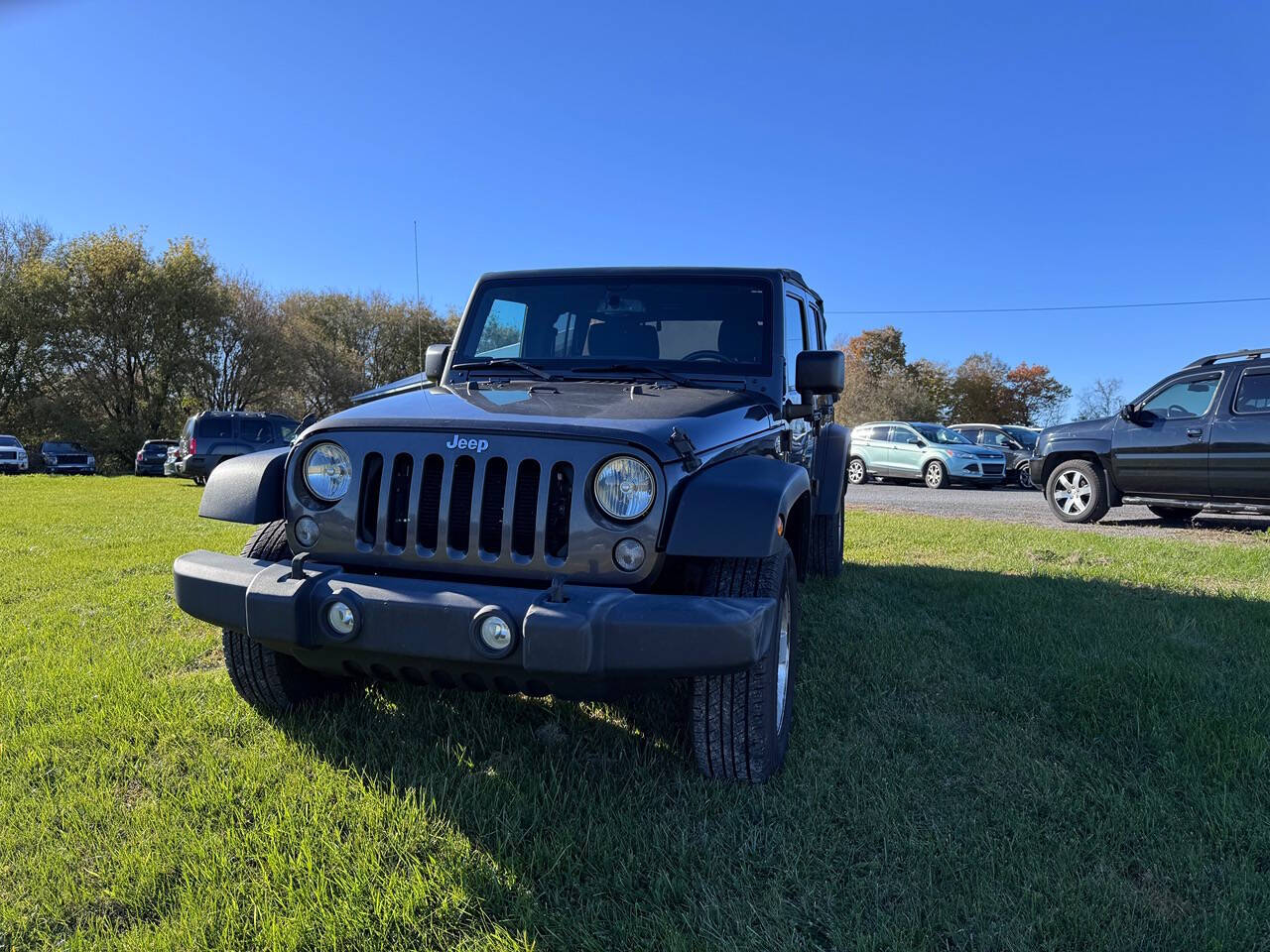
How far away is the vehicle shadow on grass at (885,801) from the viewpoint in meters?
2.00

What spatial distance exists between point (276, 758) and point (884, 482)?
59.1ft

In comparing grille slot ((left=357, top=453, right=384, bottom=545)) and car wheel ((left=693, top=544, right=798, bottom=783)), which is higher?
grille slot ((left=357, top=453, right=384, bottom=545))

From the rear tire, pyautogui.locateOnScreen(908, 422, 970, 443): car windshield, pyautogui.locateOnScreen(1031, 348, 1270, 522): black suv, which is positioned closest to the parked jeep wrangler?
the rear tire

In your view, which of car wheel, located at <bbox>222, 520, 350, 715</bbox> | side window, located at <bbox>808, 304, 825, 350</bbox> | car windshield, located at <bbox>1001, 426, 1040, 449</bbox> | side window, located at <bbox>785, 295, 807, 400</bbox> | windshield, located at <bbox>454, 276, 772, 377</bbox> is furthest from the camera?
car windshield, located at <bbox>1001, 426, 1040, 449</bbox>

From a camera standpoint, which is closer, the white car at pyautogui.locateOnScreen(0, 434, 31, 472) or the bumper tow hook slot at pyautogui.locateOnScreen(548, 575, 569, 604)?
the bumper tow hook slot at pyautogui.locateOnScreen(548, 575, 569, 604)

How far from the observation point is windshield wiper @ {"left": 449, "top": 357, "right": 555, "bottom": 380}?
3.58 metres

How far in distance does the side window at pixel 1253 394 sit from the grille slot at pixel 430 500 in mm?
9058

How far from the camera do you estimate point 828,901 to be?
6.69 ft

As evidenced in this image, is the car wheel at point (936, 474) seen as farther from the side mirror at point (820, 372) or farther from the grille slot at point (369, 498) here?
the grille slot at point (369, 498)

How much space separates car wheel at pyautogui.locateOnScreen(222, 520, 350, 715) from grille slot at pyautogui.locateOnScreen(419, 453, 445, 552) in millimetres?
637

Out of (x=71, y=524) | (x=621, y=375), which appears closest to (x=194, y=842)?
(x=621, y=375)

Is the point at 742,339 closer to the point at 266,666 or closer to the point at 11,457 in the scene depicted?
the point at 266,666

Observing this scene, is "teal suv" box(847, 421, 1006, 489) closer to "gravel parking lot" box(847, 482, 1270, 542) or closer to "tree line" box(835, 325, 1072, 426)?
"gravel parking lot" box(847, 482, 1270, 542)

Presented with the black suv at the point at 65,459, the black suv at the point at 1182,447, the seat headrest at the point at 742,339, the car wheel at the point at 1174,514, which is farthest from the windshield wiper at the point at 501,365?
the black suv at the point at 65,459
